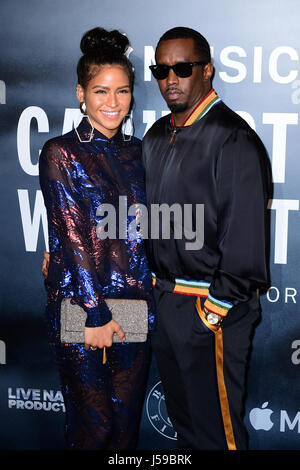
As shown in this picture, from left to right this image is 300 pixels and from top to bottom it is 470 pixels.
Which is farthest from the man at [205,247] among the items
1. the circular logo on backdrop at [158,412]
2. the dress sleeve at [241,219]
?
the circular logo on backdrop at [158,412]

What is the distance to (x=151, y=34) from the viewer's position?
7.95 feet

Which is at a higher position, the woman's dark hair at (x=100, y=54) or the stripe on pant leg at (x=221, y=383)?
the woman's dark hair at (x=100, y=54)

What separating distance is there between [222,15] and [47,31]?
0.82 meters

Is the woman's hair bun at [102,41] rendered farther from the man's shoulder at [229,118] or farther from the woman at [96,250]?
the man's shoulder at [229,118]

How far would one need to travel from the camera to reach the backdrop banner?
93.8 inches

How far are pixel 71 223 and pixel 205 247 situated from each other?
0.52 m

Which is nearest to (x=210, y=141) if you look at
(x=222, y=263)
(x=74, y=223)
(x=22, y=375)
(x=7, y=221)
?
(x=222, y=263)

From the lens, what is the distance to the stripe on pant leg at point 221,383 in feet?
6.61

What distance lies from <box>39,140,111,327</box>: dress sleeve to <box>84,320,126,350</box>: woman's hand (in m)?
0.02

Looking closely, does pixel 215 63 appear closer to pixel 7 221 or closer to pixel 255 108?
pixel 255 108

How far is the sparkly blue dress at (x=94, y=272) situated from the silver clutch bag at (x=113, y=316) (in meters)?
0.04

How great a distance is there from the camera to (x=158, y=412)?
2752 millimetres

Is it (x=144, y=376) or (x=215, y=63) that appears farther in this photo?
(x=215, y=63)

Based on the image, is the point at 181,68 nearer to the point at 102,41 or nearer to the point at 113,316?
the point at 102,41
